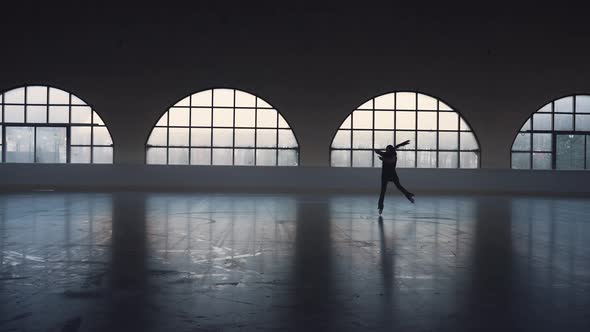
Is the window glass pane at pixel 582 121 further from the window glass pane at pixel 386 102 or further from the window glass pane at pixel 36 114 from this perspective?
the window glass pane at pixel 36 114

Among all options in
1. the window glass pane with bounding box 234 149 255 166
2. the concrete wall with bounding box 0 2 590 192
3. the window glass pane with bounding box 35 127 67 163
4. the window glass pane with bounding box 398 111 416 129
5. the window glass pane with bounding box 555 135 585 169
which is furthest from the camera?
the window glass pane with bounding box 555 135 585 169

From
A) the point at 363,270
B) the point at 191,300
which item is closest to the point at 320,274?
the point at 363,270

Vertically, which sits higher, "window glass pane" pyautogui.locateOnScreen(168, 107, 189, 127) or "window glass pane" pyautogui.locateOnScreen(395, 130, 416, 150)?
"window glass pane" pyautogui.locateOnScreen(168, 107, 189, 127)

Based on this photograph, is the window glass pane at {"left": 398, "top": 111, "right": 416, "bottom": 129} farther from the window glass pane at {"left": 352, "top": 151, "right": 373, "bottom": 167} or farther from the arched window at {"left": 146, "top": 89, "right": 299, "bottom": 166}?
the arched window at {"left": 146, "top": 89, "right": 299, "bottom": 166}

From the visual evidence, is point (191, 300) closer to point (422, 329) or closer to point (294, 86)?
point (422, 329)

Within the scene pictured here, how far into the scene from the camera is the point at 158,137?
2706cm

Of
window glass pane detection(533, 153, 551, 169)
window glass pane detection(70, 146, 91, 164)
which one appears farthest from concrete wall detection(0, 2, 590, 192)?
window glass pane detection(533, 153, 551, 169)

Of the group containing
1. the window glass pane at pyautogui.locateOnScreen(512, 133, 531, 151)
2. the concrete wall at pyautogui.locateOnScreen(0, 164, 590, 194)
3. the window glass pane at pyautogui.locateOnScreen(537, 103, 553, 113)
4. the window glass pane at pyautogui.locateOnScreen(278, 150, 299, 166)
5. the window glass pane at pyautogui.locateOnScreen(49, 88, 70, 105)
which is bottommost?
the concrete wall at pyautogui.locateOnScreen(0, 164, 590, 194)

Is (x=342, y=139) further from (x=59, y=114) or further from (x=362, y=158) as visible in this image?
(x=59, y=114)

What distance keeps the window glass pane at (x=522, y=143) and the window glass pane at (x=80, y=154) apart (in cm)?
2093

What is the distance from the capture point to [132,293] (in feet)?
17.0

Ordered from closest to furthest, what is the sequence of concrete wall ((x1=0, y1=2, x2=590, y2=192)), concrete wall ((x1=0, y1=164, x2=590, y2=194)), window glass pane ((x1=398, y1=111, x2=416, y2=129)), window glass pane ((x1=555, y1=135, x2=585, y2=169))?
1. concrete wall ((x1=0, y1=164, x2=590, y2=194))
2. concrete wall ((x1=0, y1=2, x2=590, y2=192))
3. window glass pane ((x1=398, y1=111, x2=416, y2=129))
4. window glass pane ((x1=555, y1=135, x2=585, y2=169))

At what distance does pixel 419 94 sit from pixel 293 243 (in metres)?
20.1

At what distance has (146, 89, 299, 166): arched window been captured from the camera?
88.6 ft
